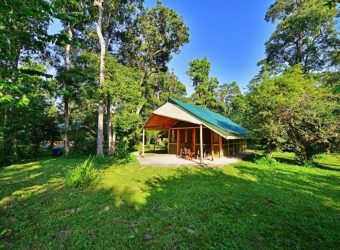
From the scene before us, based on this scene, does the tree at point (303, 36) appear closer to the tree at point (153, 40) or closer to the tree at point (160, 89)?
the tree at point (153, 40)

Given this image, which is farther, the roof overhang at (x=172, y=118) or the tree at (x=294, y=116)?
the roof overhang at (x=172, y=118)

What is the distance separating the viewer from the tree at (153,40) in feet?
65.6

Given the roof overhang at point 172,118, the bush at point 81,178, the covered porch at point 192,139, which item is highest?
the roof overhang at point 172,118

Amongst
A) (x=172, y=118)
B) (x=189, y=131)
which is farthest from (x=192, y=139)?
(x=172, y=118)

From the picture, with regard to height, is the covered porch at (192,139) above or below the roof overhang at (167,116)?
below

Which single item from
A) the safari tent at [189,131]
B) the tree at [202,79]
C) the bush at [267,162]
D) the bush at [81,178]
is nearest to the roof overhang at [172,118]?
the safari tent at [189,131]

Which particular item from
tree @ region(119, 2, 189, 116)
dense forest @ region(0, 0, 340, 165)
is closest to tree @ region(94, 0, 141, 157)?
dense forest @ region(0, 0, 340, 165)

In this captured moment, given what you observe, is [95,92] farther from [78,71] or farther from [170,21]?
[170,21]

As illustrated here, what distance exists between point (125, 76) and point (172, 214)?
14383 millimetres

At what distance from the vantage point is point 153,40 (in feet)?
68.8

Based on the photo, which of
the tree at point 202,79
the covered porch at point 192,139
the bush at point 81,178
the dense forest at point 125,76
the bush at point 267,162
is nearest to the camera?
the dense forest at point 125,76

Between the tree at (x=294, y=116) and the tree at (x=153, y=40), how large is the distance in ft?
36.6

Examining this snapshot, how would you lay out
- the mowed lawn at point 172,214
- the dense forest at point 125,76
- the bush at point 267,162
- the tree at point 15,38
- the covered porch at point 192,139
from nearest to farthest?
the tree at point 15,38
the mowed lawn at point 172,214
the dense forest at point 125,76
the bush at point 267,162
the covered porch at point 192,139

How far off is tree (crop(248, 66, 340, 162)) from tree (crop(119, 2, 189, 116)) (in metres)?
11.2
